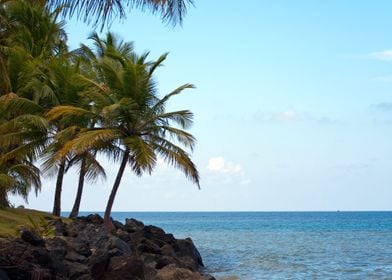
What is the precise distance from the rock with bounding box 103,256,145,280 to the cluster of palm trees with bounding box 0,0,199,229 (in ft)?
30.5

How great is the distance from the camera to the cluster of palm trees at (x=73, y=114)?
24.4 metres

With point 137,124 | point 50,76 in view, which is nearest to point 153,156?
point 137,124

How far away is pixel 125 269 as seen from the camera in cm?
1390

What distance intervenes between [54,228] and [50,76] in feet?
36.5

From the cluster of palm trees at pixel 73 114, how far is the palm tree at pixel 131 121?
1.5 inches

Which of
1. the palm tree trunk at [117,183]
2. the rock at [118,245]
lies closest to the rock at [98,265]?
the rock at [118,245]

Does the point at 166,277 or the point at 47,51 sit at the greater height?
the point at 47,51

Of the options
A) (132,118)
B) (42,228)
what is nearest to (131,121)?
(132,118)

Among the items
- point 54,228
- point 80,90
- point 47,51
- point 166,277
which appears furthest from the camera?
point 47,51

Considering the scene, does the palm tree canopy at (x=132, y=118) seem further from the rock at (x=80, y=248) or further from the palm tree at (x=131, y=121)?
the rock at (x=80, y=248)

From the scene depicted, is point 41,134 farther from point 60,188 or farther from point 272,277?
point 272,277

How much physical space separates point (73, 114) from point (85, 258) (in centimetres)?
1217

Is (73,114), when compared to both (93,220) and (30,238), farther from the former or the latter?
(30,238)

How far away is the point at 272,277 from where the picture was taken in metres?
22.8
